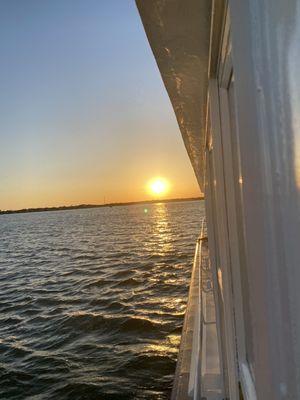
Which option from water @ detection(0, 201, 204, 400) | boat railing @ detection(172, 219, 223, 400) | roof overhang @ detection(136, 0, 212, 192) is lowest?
water @ detection(0, 201, 204, 400)

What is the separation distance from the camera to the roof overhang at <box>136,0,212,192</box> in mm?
1267

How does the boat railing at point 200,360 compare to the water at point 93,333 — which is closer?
the boat railing at point 200,360

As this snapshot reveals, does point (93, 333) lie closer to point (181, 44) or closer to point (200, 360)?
point (200, 360)

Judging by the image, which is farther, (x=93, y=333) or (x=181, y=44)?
(x=93, y=333)

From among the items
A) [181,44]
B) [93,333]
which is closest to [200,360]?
[181,44]

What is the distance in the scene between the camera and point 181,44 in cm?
161

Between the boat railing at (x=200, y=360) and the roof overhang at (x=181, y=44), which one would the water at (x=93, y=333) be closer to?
the boat railing at (x=200, y=360)

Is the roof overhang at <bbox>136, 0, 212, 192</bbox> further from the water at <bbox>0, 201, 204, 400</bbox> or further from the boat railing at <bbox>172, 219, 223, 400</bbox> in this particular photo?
the water at <bbox>0, 201, 204, 400</bbox>

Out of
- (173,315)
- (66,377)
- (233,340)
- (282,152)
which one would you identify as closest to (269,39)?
(282,152)

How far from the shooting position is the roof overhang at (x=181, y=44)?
1267 mm

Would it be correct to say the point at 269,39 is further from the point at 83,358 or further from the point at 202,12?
the point at 83,358

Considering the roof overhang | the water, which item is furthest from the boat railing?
the roof overhang

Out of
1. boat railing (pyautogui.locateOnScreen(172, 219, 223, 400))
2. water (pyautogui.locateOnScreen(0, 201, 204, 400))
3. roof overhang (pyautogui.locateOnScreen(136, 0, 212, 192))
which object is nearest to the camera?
roof overhang (pyautogui.locateOnScreen(136, 0, 212, 192))

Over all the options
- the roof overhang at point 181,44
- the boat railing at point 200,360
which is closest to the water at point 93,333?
the boat railing at point 200,360
